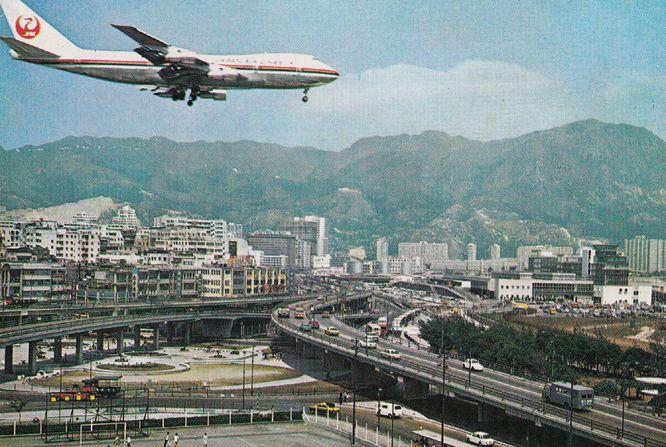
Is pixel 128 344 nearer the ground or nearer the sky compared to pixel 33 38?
nearer the ground

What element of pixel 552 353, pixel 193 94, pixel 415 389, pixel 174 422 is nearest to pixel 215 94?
pixel 193 94

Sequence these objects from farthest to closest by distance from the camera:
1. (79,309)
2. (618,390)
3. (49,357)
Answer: (79,309), (49,357), (618,390)

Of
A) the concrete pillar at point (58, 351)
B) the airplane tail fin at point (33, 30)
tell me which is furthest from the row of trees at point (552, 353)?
the airplane tail fin at point (33, 30)

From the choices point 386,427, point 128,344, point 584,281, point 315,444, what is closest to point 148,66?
point 315,444

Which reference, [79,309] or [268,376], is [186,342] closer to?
[79,309]

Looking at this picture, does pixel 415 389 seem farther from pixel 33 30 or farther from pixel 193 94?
pixel 33 30
